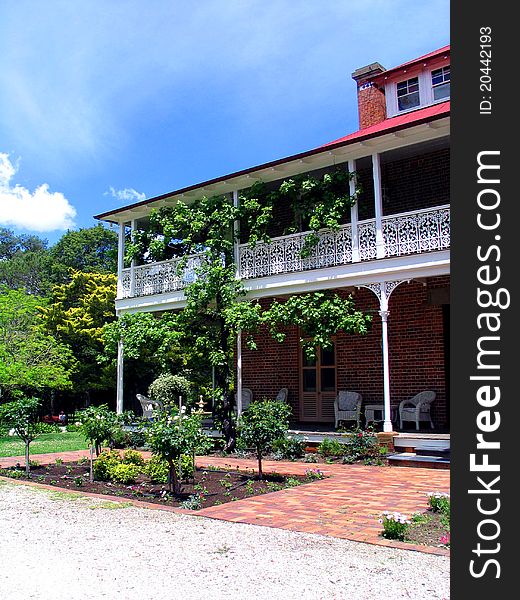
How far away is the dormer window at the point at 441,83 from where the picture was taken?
1453 centimetres

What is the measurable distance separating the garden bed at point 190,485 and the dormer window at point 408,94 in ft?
33.5

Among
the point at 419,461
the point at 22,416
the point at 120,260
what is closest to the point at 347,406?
the point at 419,461

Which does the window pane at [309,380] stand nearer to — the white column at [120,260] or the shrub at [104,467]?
the white column at [120,260]

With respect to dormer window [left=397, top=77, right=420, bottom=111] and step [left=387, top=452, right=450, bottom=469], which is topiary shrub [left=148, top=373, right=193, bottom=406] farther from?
dormer window [left=397, top=77, right=420, bottom=111]

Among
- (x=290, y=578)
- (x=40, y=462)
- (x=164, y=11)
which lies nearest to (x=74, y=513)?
(x=290, y=578)

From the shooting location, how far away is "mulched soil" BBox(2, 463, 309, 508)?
7.37 m

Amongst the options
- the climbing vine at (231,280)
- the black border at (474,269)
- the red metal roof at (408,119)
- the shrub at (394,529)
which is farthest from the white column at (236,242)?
the black border at (474,269)

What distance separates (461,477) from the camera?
254 centimetres

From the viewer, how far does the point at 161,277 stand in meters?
14.8

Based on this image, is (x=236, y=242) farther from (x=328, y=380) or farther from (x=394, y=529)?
(x=394, y=529)

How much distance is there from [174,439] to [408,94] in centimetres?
1174

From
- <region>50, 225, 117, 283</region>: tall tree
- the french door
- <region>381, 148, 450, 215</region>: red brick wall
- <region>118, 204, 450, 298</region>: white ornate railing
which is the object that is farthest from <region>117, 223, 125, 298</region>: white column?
<region>50, 225, 117, 283</region>: tall tree

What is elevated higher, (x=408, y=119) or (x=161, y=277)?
(x=408, y=119)

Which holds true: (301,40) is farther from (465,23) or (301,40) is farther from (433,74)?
(465,23)
